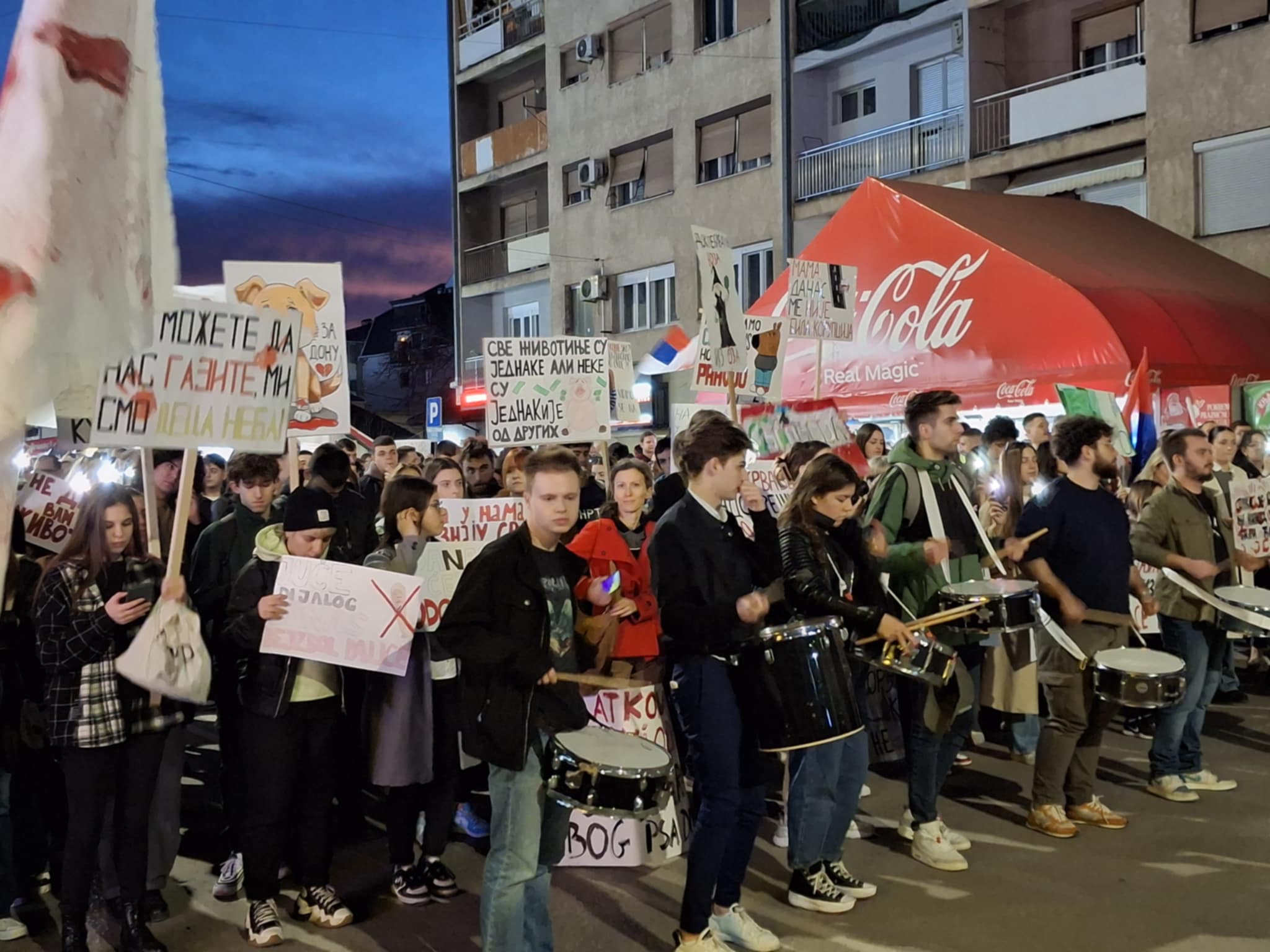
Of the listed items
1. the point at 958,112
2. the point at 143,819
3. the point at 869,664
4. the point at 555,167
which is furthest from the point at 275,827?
the point at 555,167

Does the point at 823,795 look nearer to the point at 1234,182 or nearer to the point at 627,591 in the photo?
the point at 627,591

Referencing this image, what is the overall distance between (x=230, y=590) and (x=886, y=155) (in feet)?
65.3

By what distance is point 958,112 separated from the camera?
2198cm

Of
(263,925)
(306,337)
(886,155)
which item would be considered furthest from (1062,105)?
(263,925)

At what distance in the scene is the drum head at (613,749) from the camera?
4164mm

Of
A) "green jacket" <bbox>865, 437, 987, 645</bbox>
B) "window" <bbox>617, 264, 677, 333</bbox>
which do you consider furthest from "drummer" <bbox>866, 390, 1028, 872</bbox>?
"window" <bbox>617, 264, 677, 333</bbox>

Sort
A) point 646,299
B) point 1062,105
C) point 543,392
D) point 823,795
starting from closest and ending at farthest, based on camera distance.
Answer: point 823,795 → point 543,392 → point 1062,105 → point 646,299

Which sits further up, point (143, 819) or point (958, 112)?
point (958, 112)

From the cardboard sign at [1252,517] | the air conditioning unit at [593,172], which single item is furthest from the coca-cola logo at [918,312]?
the air conditioning unit at [593,172]

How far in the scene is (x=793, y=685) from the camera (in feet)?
15.6

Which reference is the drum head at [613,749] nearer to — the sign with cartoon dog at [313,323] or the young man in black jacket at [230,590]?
the young man in black jacket at [230,590]

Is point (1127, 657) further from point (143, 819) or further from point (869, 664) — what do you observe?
point (143, 819)

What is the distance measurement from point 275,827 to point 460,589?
5.44ft

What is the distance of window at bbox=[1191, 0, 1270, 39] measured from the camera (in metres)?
17.4
